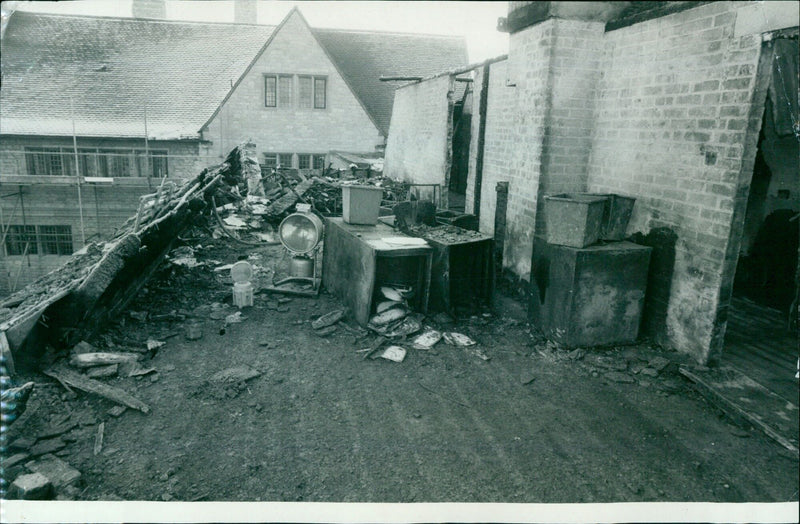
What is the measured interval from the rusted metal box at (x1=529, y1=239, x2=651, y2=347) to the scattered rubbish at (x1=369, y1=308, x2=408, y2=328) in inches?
64.8

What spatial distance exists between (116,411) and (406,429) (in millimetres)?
2290

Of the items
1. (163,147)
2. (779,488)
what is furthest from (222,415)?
(163,147)

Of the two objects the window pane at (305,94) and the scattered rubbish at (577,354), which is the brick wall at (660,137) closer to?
the scattered rubbish at (577,354)

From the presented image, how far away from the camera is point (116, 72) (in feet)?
60.7

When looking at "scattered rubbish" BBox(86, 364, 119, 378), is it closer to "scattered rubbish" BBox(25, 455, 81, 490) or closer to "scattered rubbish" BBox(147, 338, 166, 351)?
"scattered rubbish" BBox(147, 338, 166, 351)

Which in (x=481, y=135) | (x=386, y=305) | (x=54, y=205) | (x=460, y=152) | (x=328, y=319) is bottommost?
(x=54, y=205)

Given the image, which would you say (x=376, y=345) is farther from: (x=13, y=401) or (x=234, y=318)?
(x=13, y=401)

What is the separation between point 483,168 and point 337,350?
494 cm

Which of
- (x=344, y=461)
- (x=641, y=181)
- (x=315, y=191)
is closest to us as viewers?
(x=344, y=461)

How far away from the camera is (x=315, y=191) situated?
13.6 meters

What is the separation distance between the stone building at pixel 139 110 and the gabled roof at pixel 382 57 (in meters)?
0.10

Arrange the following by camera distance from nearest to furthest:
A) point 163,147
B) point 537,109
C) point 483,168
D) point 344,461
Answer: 1. point 344,461
2. point 537,109
3. point 483,168
4. point 163,147

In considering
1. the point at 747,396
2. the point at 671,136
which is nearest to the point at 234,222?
the point at 671,136

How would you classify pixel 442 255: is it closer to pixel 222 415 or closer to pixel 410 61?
pixel 222 415
